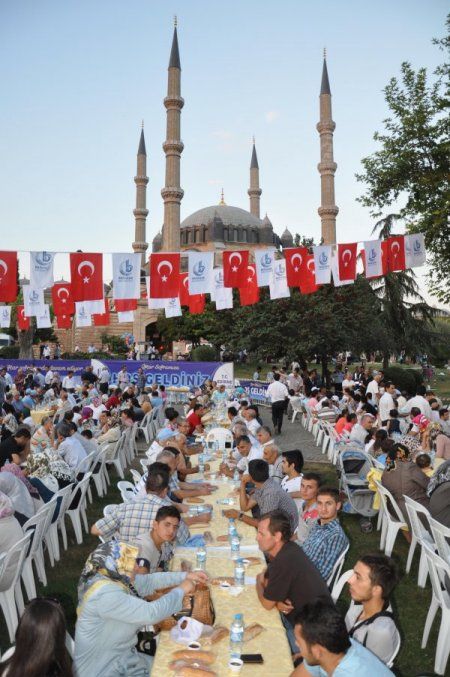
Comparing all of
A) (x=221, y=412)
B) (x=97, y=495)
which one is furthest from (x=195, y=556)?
(x=221, y=412)

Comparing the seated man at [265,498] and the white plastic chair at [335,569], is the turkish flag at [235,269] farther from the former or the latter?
the white plastic chair at [335,569]

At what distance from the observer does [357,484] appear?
26.5ft

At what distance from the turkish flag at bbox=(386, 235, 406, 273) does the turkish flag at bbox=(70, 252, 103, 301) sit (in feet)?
24.1

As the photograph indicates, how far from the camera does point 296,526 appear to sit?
574cm

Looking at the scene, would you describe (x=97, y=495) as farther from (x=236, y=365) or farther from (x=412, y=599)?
(x=236, y=365)

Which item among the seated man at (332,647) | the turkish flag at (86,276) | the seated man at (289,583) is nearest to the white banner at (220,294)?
the turkish flag at (86,276)

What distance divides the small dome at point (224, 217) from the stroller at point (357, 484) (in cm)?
7162

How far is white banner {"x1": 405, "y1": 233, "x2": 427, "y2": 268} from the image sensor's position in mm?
14016

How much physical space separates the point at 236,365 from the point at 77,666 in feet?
145

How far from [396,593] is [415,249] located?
10.00 meters

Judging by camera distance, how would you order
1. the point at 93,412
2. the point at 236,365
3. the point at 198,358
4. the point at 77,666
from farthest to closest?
the point at 236,365 → the point at 198,358 → the point at 93,412 → the point at 77,666

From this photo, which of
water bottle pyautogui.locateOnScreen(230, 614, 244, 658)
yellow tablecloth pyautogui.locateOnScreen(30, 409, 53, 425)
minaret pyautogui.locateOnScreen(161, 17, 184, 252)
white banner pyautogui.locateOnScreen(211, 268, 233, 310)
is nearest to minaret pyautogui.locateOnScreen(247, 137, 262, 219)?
minaret pyautogui.locateOnScreen(161, 17, 184, 252)

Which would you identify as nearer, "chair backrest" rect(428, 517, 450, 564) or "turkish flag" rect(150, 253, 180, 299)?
"chair backrest" rect(428, 517, 450, 564)

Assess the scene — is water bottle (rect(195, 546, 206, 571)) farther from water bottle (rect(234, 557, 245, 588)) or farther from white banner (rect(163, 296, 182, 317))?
white banner (rect(163, 296, 182, 317))
